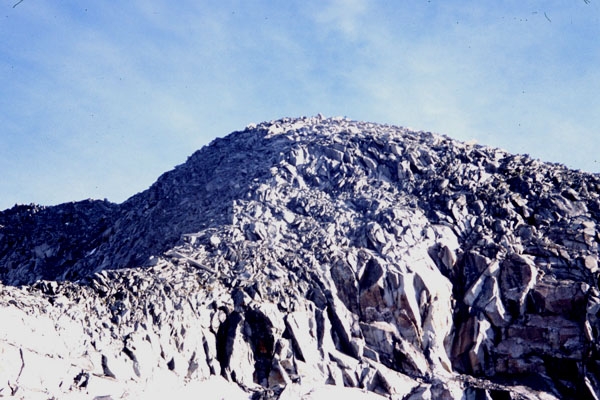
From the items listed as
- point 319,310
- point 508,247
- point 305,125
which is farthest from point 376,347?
point 305,125

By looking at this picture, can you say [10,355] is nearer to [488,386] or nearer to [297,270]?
[297,270]

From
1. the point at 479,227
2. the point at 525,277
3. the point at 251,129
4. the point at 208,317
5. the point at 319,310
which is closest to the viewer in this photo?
the point at 208,317

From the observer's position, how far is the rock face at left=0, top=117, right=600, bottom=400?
36875mm

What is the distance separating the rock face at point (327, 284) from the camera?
36.9m

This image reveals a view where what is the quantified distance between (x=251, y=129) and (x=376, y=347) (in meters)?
38.9

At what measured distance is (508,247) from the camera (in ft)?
166

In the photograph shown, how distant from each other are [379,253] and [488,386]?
12996 millimetres

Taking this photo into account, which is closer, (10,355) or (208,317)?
(10,355)

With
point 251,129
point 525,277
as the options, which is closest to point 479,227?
point 525,277

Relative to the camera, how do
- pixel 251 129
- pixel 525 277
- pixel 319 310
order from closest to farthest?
pixel 319 310 → pixel 525 277 → pixel 251 129

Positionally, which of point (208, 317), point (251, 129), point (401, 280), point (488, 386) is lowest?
point (488, 386)

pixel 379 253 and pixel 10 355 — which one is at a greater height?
pixel 379 253

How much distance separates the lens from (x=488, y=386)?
4181 cm

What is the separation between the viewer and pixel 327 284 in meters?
46.0
